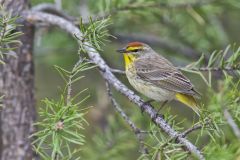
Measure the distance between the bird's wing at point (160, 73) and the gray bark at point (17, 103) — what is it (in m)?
1.25

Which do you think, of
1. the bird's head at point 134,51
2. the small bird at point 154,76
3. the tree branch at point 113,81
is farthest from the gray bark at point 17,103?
the bird's head at point 134,51

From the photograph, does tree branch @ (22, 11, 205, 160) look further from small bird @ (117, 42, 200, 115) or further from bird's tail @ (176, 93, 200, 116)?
small bird @ (117, 42, 200, 115)

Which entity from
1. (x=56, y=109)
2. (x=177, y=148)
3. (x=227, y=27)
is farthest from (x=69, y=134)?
(x=227, y=27)

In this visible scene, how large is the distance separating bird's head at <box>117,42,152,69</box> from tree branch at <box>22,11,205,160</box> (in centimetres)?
116

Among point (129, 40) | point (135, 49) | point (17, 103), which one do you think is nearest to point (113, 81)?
point (17, 103)

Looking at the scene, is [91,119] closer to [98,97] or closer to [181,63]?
[98,97]

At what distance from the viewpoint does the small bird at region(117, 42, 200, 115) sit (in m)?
4.16

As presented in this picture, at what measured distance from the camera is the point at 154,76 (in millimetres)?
4559

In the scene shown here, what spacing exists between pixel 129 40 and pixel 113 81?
1.99 metres

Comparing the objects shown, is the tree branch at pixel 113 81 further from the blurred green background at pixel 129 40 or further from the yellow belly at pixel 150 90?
the yellow belly at pixel 150 90

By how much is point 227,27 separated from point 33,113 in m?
3.42

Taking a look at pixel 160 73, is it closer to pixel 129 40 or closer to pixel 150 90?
pixel 150 90

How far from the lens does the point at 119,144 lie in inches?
162

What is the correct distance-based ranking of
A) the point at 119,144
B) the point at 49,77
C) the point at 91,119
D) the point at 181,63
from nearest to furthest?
the point at 119,144 → the point at 181,63 → the point at 91,119 → the point at 49,77
